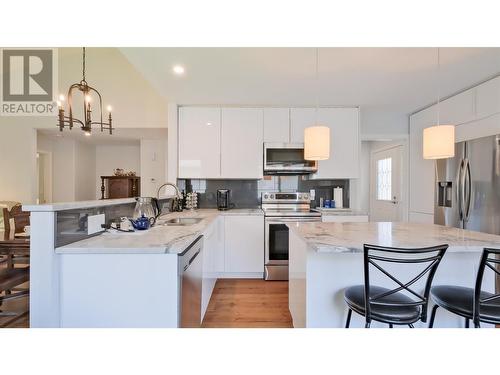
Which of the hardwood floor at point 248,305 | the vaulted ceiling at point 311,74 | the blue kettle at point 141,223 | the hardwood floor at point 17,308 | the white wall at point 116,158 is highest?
the vaulted ceiling at point 311,74

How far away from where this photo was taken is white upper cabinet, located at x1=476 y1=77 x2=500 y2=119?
2.61 metres

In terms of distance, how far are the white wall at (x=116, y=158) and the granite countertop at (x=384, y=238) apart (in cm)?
584

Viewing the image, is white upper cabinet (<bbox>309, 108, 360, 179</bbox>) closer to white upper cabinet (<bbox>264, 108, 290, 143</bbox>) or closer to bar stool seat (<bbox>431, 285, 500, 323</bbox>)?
white upper cabinet (<bbox>264, 108, 290, 143</bbox>)

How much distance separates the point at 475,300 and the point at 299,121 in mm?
2838

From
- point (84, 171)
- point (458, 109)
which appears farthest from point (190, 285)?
point (84, 171)

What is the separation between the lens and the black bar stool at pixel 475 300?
1279 millimetres

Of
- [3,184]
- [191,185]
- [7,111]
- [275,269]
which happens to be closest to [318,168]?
[275,269]

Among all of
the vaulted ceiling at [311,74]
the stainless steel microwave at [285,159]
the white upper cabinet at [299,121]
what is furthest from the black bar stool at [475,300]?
the white upper cabinet at [299,121]

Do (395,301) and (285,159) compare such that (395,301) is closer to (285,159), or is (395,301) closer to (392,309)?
(392,309)

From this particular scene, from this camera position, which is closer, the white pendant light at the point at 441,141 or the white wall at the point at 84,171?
the white pendant light at the point at 441,141

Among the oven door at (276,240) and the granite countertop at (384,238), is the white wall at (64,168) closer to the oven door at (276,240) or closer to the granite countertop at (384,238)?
the oven door at (276,240)

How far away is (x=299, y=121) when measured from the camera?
3717 millimetres
